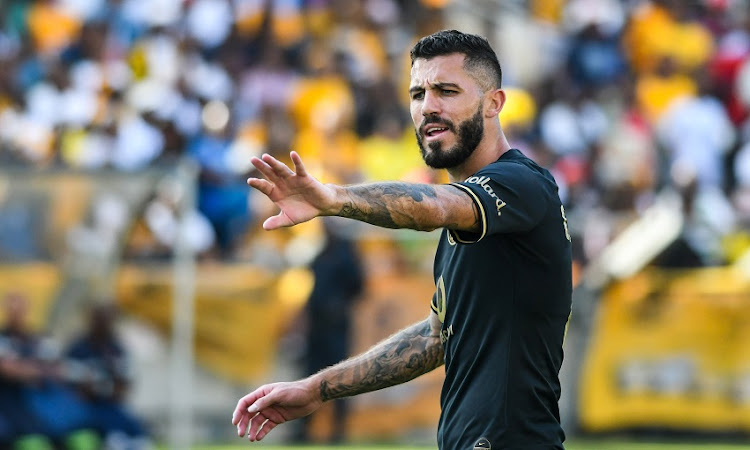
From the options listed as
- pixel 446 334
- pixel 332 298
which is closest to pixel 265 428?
pixel 446 334

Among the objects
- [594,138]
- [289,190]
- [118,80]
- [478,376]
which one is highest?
[118,80]

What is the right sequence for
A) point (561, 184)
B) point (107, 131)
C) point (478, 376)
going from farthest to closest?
point (107, 131) < point (561, 184) < point (478, 376)

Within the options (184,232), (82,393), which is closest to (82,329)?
(82,393)

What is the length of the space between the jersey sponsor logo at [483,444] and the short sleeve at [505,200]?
729 millimetres

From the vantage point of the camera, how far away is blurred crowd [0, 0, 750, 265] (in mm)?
14961

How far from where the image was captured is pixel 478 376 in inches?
199

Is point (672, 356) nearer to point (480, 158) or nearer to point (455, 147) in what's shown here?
point (480, 158)

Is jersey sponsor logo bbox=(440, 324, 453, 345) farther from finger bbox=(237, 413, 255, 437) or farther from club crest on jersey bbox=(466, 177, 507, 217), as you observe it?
finger bbox=(237, 413, 255, 437)

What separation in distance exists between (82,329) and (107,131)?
13.6 ft

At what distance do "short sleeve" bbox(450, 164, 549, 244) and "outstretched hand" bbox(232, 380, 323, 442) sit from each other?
1.08 m

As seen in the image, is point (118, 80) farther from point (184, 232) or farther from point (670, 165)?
point (670, 165)

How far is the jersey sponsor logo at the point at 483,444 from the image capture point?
4.95 m

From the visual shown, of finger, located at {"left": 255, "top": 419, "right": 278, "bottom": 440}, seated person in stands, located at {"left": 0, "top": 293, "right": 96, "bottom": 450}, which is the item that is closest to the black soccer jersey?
finger, located at {"left": 255, "top": 419, "right": 278, "bottom": 440}

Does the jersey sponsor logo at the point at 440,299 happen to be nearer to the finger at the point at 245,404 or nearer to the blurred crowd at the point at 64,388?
the finger at the point at 245,404
